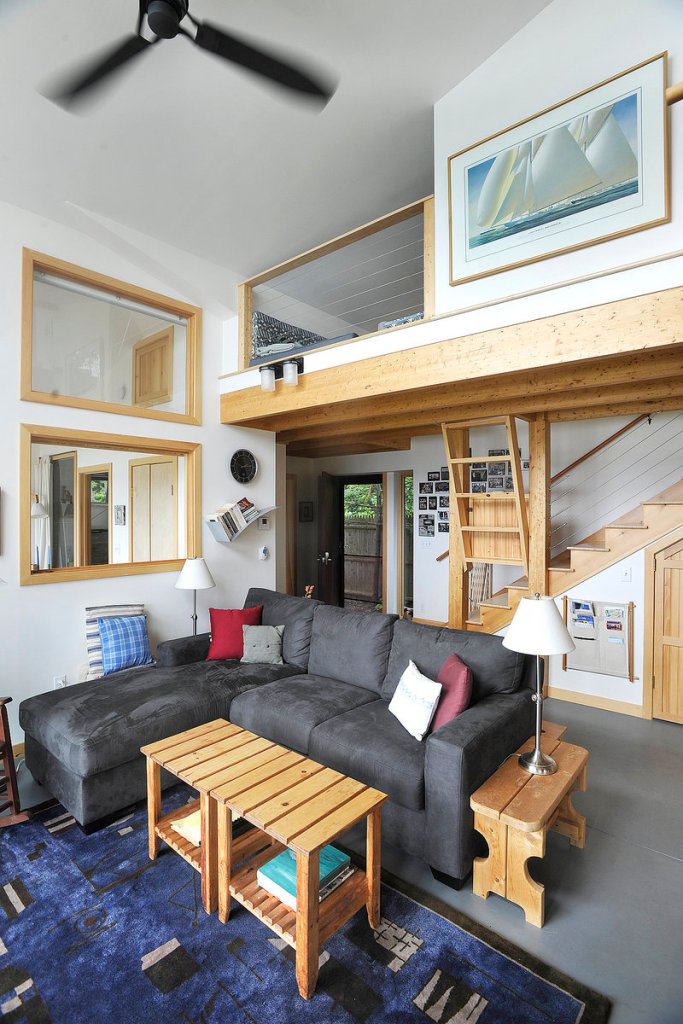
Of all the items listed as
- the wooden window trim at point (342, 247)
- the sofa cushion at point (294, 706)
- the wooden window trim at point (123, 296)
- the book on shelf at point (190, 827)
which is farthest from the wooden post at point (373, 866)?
the wooden window trim at point (123, 296)

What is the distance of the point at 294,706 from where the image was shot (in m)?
2.93

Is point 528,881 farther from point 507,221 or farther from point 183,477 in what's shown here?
point 183,477

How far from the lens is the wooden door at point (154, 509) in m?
4.57

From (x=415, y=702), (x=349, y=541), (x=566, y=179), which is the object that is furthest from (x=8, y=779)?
(x=349, y=541)

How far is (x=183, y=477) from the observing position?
463 centimetres

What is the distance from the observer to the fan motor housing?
1746mm

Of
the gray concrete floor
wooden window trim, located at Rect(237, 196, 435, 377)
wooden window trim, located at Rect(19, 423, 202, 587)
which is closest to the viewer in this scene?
the gray concrete floor

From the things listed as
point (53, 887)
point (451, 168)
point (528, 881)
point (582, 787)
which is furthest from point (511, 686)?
point (451, 168)

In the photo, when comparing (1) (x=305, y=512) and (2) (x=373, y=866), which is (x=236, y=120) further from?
(1) (x=305, y=512)

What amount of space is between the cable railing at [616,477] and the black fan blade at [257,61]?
4.15 meters

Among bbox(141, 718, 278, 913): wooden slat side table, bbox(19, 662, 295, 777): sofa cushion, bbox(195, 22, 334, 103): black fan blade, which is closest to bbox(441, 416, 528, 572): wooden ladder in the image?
bbox(19, 662, 295, 777): sofa cushion

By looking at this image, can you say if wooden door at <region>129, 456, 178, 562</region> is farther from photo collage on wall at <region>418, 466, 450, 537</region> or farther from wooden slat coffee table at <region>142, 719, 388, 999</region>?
photo collage on wall at <region>418, 466, 450, 537</region>

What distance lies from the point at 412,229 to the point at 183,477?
2958 millimetres

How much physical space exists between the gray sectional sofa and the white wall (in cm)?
57
